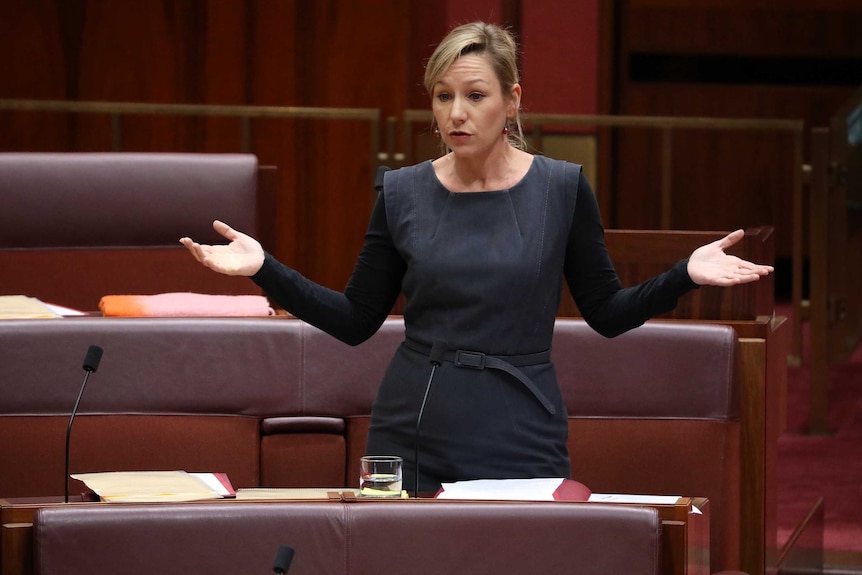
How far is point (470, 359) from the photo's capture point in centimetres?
174

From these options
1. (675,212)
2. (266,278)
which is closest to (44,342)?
(266,278)

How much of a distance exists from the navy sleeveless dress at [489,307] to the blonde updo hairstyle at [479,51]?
12 centimetres

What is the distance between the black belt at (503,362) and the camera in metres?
1.73

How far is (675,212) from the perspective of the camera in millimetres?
5652

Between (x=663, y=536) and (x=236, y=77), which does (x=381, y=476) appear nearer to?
(x=663, y=536)

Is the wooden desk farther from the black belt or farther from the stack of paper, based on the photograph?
the stack of paper

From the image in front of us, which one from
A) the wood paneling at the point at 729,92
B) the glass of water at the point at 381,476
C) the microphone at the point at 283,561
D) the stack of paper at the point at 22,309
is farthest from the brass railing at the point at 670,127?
the microphone at the point at 283,561

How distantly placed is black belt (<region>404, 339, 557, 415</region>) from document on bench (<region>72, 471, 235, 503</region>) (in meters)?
0.32

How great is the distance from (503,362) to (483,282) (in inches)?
4.0

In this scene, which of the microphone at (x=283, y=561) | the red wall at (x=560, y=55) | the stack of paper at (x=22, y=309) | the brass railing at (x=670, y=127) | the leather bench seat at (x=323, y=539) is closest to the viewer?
the microphone at (x=283, y=561)

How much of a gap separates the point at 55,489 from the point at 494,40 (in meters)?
1.09

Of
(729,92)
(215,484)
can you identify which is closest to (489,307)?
(215,484)

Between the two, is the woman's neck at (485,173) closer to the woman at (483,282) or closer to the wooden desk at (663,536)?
the woman at (483,282)

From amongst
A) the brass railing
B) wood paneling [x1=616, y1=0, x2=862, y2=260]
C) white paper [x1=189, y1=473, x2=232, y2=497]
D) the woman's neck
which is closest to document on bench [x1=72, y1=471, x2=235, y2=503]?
white paper [x1=189, y1=473, x2=232, y2=497]
